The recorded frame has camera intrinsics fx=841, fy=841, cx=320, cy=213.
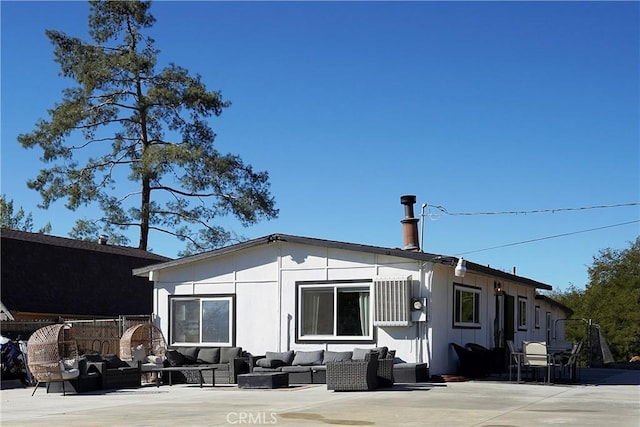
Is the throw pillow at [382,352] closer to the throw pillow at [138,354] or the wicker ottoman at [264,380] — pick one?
the wicker ottoman at [264,380]

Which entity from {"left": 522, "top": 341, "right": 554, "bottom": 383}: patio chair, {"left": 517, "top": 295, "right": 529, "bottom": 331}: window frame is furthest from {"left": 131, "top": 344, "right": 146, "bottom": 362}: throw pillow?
{"left": 517, "top": 295, "right": 529, "bottom": 331}: window frame

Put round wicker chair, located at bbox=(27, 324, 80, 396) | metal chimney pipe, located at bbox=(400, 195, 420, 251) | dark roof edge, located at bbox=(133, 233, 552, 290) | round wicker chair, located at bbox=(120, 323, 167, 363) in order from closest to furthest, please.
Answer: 1. round wicker chair, located at bbox=(27, 324, 80, 396)
2. dark roof edge, located at bbox=(133, 233, 552, 290)
3. round wicker chair, located at bbox=(120, 323, 167, 363)
4. metal chimney pipe, located at bbox=(400, 195, 420, 251)

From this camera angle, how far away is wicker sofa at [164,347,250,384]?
1666cm

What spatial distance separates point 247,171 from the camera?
109 feet

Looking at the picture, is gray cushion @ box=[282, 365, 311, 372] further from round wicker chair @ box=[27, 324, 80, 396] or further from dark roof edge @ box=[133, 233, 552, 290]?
round wicker chair @ box=[27, 324, 80, 396]

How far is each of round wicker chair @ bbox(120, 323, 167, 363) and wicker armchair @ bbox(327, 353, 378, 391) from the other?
538 cm

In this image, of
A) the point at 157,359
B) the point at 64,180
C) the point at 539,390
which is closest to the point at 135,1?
the point at 64,180

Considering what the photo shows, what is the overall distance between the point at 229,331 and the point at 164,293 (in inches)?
76.9

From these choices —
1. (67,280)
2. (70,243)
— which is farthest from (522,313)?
(70,243)

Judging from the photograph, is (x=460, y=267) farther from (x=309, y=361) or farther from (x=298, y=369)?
(x=298, y=369)

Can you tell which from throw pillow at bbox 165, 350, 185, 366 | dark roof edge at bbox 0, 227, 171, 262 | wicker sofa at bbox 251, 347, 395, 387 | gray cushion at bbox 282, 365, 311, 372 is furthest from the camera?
dark roof edge at bbox 0, 227, 171, 262

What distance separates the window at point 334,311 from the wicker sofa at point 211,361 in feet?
4.94

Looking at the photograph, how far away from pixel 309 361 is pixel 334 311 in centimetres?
120

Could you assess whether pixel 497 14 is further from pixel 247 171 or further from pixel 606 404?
pixel 247 171
